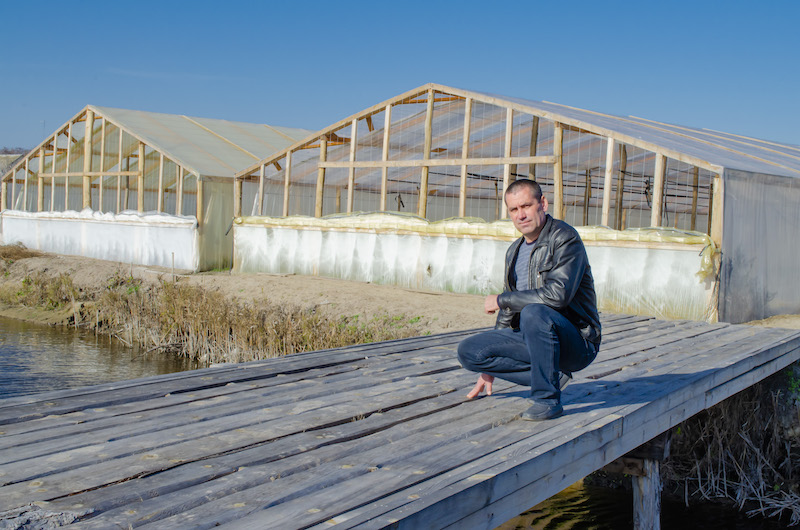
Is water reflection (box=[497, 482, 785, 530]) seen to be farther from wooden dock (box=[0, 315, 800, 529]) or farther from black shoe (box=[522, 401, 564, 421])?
black shoe (box=[522, 401, 564, 421])

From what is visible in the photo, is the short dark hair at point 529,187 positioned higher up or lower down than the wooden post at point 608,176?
lower down

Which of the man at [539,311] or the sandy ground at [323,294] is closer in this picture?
the man at [539,311]

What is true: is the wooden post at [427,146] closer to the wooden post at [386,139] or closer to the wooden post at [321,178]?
the wooden post at [386,139]

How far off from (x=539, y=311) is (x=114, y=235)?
18784 mm

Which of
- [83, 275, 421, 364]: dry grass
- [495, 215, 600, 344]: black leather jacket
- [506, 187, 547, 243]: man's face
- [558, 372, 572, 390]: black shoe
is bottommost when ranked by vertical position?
[83, 275, 421, 364]: dry grass

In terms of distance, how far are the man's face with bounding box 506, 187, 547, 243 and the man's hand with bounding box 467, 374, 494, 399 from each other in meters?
0.98

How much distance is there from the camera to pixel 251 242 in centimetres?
1741

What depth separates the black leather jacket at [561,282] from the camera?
3768 millimetres

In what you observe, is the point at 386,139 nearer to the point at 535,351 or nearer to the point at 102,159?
the point at 102,159

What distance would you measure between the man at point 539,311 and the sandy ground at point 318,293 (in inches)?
230

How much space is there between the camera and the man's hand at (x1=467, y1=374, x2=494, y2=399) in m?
4.37

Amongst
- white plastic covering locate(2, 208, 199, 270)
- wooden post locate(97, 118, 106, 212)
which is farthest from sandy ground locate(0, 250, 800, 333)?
wooden post locate(97, 118, 106, 212)

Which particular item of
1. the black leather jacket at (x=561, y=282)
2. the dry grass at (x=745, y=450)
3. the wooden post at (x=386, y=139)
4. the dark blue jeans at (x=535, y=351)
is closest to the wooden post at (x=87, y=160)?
the wooden post at (x=386, y=139)

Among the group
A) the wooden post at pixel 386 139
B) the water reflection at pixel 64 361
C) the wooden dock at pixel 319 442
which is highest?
the wooden post at pixel 386 139
